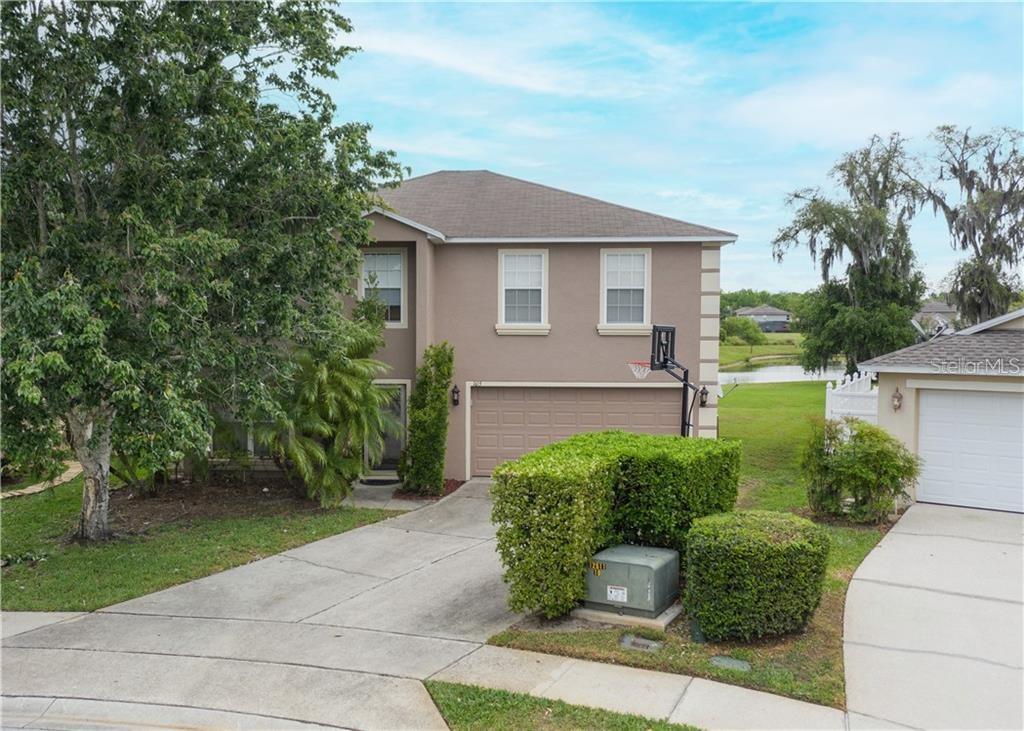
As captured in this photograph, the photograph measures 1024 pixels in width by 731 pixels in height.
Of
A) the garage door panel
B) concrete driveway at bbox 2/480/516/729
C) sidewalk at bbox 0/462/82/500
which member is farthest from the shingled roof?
sidewalk at bbox 0/462/82/500

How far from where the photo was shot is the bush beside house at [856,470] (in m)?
11.1

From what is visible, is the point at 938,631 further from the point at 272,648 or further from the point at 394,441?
the point at 394,441

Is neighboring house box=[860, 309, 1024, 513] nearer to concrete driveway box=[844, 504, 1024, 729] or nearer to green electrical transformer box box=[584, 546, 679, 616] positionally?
concrete driveway box=[844, 504, 1024, 729]

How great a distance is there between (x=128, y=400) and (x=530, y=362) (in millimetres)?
8097

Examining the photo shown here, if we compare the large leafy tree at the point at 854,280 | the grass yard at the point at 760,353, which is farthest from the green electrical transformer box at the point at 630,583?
the grass yard at the point at 760,353

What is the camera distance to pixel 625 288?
14.7m

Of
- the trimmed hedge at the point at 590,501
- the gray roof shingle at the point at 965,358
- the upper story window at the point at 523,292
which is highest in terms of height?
the upper story window at the point at 523,292

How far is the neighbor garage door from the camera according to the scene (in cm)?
1478

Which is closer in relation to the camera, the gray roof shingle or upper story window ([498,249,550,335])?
the gray roof shingle

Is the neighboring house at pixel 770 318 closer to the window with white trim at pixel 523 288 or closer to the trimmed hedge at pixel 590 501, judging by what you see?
the window with white trim at pixel 523 288

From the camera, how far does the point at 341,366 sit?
502 inches

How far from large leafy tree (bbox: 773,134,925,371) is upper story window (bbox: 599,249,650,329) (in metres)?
12.8

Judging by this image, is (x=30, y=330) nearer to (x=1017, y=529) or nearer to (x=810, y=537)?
(x=810, y=537)

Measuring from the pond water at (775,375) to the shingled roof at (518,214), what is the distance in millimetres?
22063
